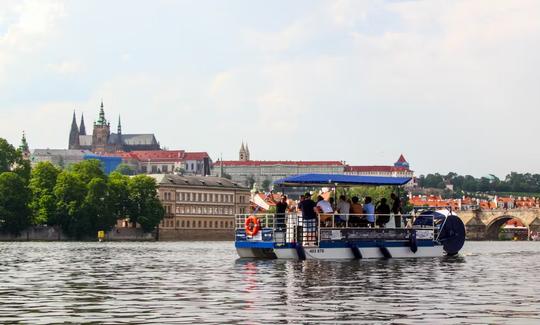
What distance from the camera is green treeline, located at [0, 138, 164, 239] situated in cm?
15112

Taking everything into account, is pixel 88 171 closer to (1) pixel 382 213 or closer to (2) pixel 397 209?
(1) pixel 382 213

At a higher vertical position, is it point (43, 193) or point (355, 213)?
point (43, 193)

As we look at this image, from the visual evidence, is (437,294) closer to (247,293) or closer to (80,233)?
(247,293)

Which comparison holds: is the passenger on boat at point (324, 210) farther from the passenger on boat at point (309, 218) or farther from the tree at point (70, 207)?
the tree at point (70, 207)

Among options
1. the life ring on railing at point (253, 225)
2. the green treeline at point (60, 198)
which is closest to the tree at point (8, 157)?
the green treeline at point (60, 198)

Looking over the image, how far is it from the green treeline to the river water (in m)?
107

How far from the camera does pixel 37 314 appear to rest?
25.3 metres

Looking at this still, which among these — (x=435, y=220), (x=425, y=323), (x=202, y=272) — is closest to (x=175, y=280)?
(x=202, y=272)

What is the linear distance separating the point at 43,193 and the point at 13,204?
6.07 m

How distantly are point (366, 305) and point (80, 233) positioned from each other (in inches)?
5193

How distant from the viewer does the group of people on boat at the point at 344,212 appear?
51.9m

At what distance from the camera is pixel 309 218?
5206 centimetres

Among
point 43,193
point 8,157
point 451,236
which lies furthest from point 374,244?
point 8,157

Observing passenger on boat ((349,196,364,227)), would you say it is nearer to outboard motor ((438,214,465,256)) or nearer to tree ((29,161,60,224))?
outboard motor ((438,214,465,256))
